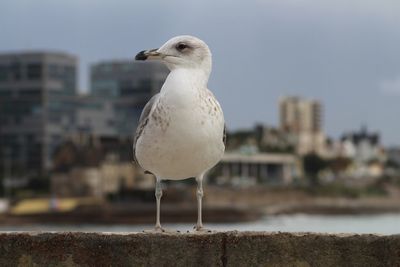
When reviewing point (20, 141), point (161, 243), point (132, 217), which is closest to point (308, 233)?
point (161, 243)

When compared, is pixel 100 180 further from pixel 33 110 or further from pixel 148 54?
pixel 148 54

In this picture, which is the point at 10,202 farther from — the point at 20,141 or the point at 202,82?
the point at 202,82

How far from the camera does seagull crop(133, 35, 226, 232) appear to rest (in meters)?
5.72

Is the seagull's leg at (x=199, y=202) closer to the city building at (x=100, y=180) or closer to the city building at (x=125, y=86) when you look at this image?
the city building at (x=100, y=180)

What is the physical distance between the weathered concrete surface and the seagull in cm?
25

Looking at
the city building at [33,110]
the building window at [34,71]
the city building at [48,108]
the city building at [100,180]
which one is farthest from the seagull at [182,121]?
the building window at [34,71]

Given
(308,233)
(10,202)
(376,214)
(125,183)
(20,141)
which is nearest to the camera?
(308,233)

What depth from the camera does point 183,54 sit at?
5.88m

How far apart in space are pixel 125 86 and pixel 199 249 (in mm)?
169518

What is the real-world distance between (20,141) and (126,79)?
2144cm

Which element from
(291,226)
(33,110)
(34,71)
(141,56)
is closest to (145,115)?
(141,56)

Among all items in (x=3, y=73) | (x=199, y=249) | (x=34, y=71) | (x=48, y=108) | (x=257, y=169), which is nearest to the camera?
(x=199, y=249)

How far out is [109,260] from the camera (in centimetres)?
560

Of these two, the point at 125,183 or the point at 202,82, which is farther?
the point at 125,183
